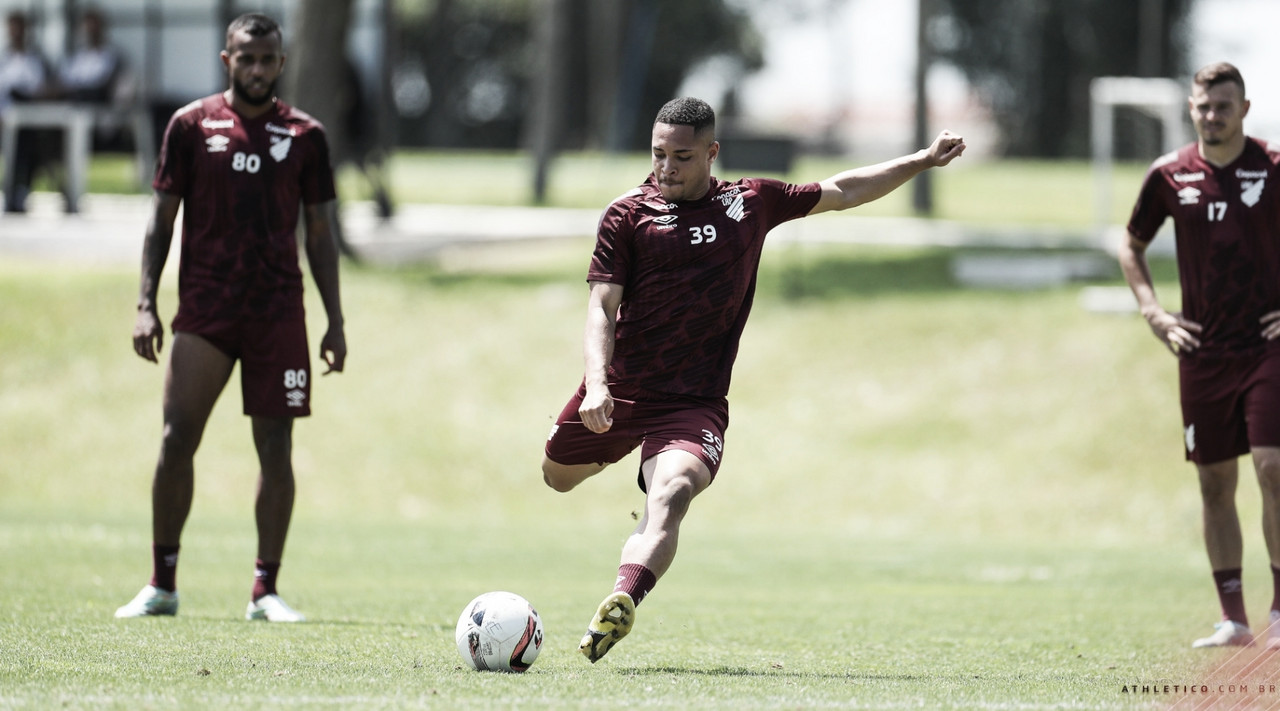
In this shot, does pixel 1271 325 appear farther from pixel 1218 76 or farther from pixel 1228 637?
pixel 1228 637

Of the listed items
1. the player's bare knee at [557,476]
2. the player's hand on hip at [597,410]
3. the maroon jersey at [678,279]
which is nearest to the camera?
the player's hand on hip at [597,410]

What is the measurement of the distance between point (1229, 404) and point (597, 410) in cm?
351

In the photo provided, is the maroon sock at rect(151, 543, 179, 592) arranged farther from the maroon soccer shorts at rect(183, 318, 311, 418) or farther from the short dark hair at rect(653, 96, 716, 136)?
the short dark hair at rect(653, 96, 716, 136)

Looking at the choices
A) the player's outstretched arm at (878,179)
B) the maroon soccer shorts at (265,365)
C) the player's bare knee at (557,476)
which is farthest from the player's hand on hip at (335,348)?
the player's outstretched arm at (878,179)

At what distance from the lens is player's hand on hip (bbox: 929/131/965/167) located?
23.4 feet

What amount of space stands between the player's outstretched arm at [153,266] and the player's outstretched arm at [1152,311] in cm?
471

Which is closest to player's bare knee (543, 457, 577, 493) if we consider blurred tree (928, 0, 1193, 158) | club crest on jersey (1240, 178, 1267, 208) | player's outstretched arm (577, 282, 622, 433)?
player's outstretched arm (577, 282, 622, 433)

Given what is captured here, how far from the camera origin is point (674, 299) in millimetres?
6840

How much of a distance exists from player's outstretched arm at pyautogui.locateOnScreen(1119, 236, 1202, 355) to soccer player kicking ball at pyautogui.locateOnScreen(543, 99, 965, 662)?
1.82m

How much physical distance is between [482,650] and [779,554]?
23.2 ft

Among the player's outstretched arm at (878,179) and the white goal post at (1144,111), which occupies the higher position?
the player's outstretched arm at (878,179)

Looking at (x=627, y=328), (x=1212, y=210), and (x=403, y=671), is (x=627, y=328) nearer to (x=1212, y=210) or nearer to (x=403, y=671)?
(x=403, y=671)

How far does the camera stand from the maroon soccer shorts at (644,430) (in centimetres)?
670

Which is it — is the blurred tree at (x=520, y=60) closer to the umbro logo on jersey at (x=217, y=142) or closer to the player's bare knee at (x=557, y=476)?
the umbro logo on jersey at (x=217, y=142)
